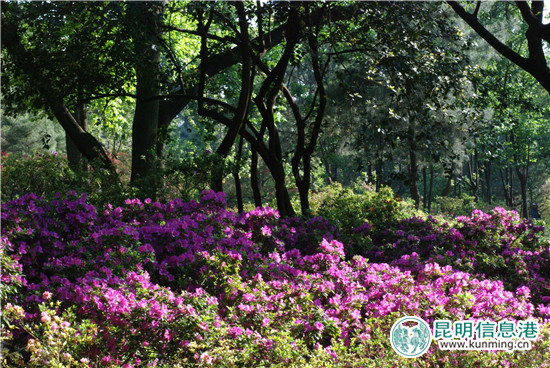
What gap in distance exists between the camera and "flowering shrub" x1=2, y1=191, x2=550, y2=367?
138 inches

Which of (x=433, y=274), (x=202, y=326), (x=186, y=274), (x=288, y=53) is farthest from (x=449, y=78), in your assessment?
(x=202, y=326)

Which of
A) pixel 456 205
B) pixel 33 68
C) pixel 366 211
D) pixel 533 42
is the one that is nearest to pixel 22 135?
pixel 456 205

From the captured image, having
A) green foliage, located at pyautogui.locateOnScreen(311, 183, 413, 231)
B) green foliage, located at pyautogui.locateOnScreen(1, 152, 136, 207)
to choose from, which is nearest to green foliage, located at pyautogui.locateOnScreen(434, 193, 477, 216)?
green foliage, located at pyautogui.locateOnScreen(311, 183, 413, 231)

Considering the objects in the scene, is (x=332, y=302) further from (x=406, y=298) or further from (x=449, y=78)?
(x=449, y=78)

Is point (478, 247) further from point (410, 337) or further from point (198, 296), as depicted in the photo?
point (198, 296)

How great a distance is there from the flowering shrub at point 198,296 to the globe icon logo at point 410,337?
0.07 meters

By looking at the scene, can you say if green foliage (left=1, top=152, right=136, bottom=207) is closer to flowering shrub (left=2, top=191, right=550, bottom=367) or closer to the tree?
flowering shrub (left=2, top=191, right=550, bottom=367)

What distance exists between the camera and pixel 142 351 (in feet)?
11.6

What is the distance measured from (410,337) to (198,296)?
145 centimetres

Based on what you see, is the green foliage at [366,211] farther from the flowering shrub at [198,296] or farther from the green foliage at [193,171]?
the green foliage at [193,171]

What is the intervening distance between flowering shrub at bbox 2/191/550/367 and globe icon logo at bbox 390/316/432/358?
0.07 meters

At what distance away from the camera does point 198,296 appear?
3891 millimetres

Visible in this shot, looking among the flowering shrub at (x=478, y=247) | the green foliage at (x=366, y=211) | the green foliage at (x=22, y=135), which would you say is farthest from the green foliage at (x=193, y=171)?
the green foliage at (x=22, y=135)

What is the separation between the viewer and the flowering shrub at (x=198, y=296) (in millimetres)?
3498
